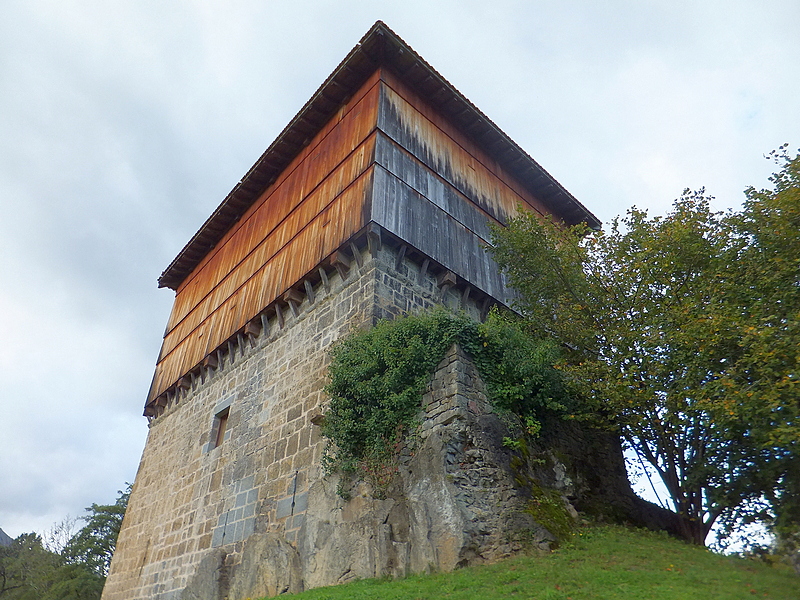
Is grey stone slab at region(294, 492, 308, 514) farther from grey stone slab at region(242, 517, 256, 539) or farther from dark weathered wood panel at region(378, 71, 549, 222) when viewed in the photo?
dark weathered wood panel at region(378, 71, 549, 222)

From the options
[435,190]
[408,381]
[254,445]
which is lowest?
[254,445]

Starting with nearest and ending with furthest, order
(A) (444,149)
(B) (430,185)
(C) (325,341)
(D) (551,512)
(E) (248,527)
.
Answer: (D) (551,512) < (E) (248,527) < (C) (325,341) < (B) (430,185) < (A) (444,149)

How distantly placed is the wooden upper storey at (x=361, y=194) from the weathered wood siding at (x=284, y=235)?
1.7 inches

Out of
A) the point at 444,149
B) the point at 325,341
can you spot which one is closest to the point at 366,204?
the point at 325,341

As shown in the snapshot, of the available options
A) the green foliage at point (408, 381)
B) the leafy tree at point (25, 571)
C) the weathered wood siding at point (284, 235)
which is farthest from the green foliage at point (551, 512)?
the leafy tree at point (25, 571)

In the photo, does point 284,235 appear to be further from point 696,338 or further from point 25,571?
point 25,571

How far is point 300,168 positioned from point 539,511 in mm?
10695

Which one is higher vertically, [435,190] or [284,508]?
[435,190]

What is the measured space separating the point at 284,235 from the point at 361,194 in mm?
3261

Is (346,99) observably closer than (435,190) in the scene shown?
No

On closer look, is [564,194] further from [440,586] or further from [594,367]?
[440,586]

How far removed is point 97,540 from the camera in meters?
25.6

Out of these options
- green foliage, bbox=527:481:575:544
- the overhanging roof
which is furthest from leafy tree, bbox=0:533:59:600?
green foliage, bbox=527:481:575:544

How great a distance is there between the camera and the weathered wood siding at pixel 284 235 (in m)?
11.4
